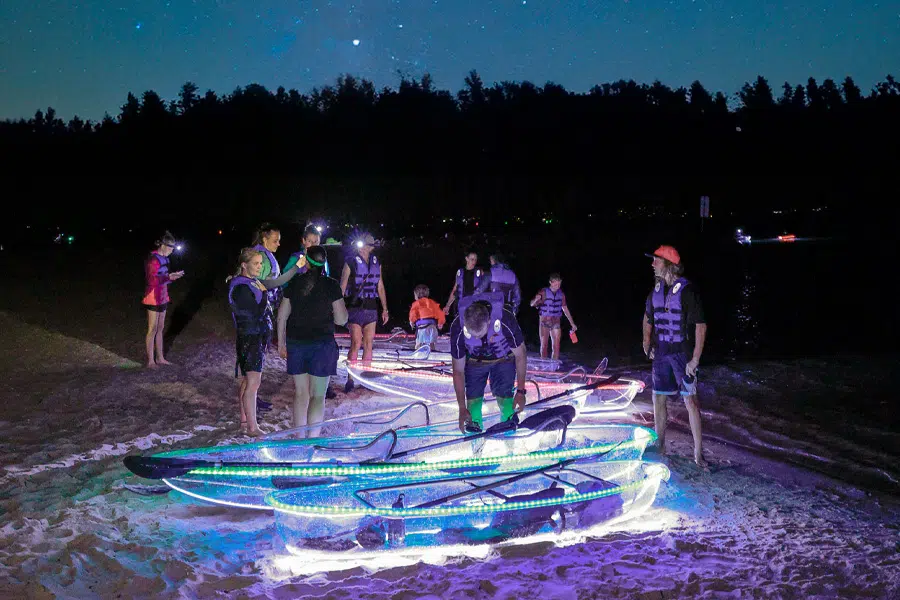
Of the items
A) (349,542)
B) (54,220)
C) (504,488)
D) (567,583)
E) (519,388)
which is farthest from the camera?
(54,220)

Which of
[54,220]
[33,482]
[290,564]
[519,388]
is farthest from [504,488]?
[54,220]

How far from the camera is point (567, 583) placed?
15.9 feet

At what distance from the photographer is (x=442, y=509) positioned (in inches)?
215

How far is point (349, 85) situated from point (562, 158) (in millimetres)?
23806

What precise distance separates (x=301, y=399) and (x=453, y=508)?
90.8 inches

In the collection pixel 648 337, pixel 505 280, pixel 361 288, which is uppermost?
pixel 505 280

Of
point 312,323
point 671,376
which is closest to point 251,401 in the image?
point 312,323

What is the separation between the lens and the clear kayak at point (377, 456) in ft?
19.3

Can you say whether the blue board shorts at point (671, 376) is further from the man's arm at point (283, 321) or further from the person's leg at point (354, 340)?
the person's leg at point (354, 340)

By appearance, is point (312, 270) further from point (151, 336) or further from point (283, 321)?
point (151, 336)

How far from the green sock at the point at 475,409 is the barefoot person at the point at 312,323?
133 cm

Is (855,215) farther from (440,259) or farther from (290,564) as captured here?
(290,564)

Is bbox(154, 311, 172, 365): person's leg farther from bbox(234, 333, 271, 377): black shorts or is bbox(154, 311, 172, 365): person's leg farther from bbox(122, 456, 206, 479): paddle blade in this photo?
bbox(122, 456, 206, 479): paddle blade

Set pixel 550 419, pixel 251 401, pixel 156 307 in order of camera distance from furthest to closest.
Result: pixel 156 307, pixel 251 401, pixel 550 419
